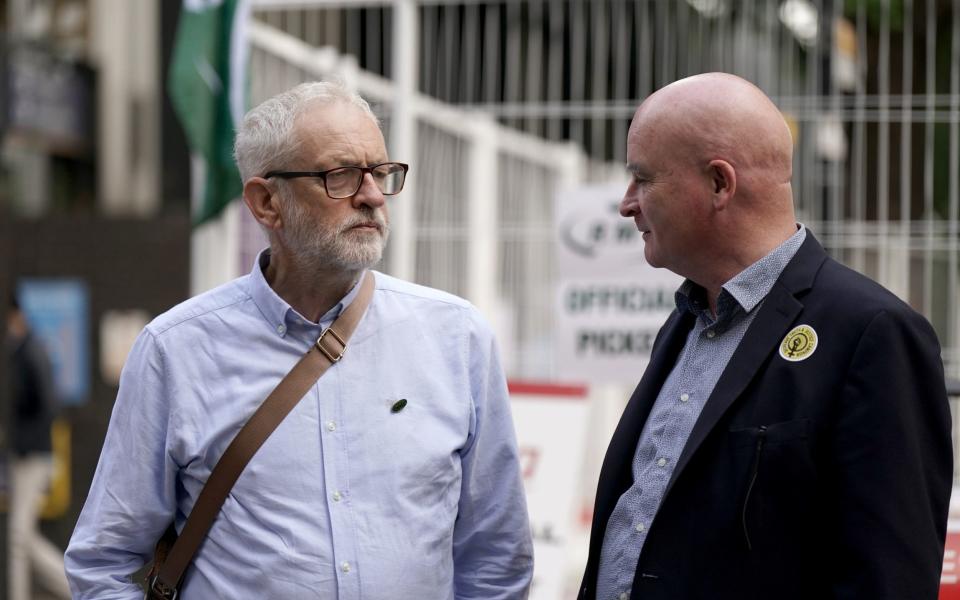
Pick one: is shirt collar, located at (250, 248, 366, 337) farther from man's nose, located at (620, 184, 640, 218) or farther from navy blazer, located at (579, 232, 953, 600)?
navy blazer, located at (579, 232, 953, 600)

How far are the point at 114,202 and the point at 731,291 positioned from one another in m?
14.4

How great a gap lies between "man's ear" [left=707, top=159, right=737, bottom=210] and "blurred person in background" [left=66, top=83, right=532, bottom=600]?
28.5 inches

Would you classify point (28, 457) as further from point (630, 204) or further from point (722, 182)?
point (722, 182)

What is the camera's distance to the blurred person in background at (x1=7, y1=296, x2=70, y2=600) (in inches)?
366

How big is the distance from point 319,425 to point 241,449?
6.5 inches

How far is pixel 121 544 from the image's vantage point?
9.58 ft

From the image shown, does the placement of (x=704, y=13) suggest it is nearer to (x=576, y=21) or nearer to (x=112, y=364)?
(x=576, y=21)

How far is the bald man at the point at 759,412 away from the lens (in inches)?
90.5

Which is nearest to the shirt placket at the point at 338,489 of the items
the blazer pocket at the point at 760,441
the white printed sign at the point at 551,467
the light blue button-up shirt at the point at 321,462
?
the light blue button-up shirt at the point at 321,462

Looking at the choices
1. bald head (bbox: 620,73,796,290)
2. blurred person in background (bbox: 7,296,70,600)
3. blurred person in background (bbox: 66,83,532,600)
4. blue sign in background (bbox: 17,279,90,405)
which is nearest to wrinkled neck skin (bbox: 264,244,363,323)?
blurred person in background (bbox: 66,83,532,600)

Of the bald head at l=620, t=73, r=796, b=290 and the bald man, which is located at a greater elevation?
the bald head at l=620, t=73, r=796, b=290

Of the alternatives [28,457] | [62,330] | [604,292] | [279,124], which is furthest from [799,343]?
[62,330]

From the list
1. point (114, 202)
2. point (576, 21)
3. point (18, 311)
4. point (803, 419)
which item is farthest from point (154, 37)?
point (803, 419)

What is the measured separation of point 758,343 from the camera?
2496mm
